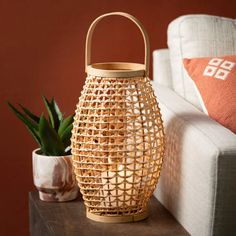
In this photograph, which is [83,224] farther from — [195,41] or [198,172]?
[195,41]

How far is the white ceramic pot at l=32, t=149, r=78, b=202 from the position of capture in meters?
2.07

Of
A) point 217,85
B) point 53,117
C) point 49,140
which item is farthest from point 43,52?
point 217,85

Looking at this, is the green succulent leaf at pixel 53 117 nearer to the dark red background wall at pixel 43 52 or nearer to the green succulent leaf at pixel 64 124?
the green succulent leaf at pixel 64 124

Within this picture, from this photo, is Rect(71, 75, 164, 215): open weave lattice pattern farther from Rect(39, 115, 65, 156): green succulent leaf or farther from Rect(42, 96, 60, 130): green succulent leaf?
Rect(42, 96, 60, 130): green succulent leaf

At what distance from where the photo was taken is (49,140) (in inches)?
81.7

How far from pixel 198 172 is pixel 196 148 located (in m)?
0.06

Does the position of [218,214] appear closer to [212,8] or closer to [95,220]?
[95,220]

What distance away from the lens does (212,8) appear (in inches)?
110

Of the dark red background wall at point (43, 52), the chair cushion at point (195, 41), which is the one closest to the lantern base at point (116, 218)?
the chair cushion at point (195, 41)

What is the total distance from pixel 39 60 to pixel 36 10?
7.2 inches

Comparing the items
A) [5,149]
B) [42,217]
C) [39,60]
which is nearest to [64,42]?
[39,60]

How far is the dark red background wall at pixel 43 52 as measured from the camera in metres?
2.59

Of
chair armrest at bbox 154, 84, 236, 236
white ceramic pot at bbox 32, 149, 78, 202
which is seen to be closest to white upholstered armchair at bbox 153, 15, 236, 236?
chair armrest at bbox 154, 84, 236, 236

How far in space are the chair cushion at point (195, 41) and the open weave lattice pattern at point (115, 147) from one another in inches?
18.3
